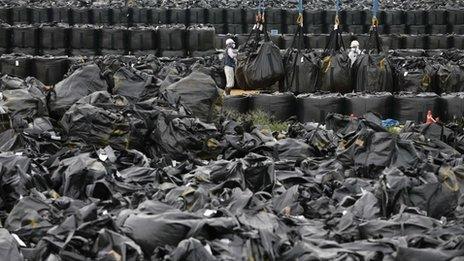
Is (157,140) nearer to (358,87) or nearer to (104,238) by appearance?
(104,238)

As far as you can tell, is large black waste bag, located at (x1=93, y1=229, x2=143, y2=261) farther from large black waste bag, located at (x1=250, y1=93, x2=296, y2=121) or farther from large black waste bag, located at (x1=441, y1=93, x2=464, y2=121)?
large black waste bag, located at (x1=441, y1=93, x2=464, y2=121)

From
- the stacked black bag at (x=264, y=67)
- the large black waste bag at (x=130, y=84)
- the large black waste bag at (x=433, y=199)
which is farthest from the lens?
the stacked black bag at (x=264, y=67)

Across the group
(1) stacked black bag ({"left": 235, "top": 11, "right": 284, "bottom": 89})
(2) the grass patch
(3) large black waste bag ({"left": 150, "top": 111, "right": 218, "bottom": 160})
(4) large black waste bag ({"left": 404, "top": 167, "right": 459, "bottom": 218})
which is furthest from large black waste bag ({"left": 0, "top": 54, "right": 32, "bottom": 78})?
(4) large black waste bag ({"left": 404, "top": 167, "right": 459, "bottom": 218})

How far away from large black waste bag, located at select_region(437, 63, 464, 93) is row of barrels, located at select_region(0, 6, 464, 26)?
35.4ft

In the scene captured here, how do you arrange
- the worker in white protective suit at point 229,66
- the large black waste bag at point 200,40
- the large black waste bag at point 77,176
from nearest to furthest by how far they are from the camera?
1. the large black waste bag at point 77,176
2. the worker in white protective suit at point 229,66
3. the large black waste bag at point 200,40

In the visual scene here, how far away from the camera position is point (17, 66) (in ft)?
55.1

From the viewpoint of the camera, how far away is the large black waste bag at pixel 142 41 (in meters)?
19.7

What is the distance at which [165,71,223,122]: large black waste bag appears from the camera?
10852 millimetres

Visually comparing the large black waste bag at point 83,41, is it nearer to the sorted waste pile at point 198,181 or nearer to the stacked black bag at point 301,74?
the stacked black bag at point 301,74

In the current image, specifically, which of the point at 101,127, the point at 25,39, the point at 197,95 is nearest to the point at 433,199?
the point at 101,127

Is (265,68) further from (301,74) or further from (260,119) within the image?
(260,119)

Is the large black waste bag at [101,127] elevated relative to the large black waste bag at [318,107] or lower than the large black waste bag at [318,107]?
elevated

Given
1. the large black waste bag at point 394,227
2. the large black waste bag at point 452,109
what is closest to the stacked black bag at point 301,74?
the large black waste bag at point 452,109

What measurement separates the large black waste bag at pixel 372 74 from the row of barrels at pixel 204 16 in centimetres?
1090
